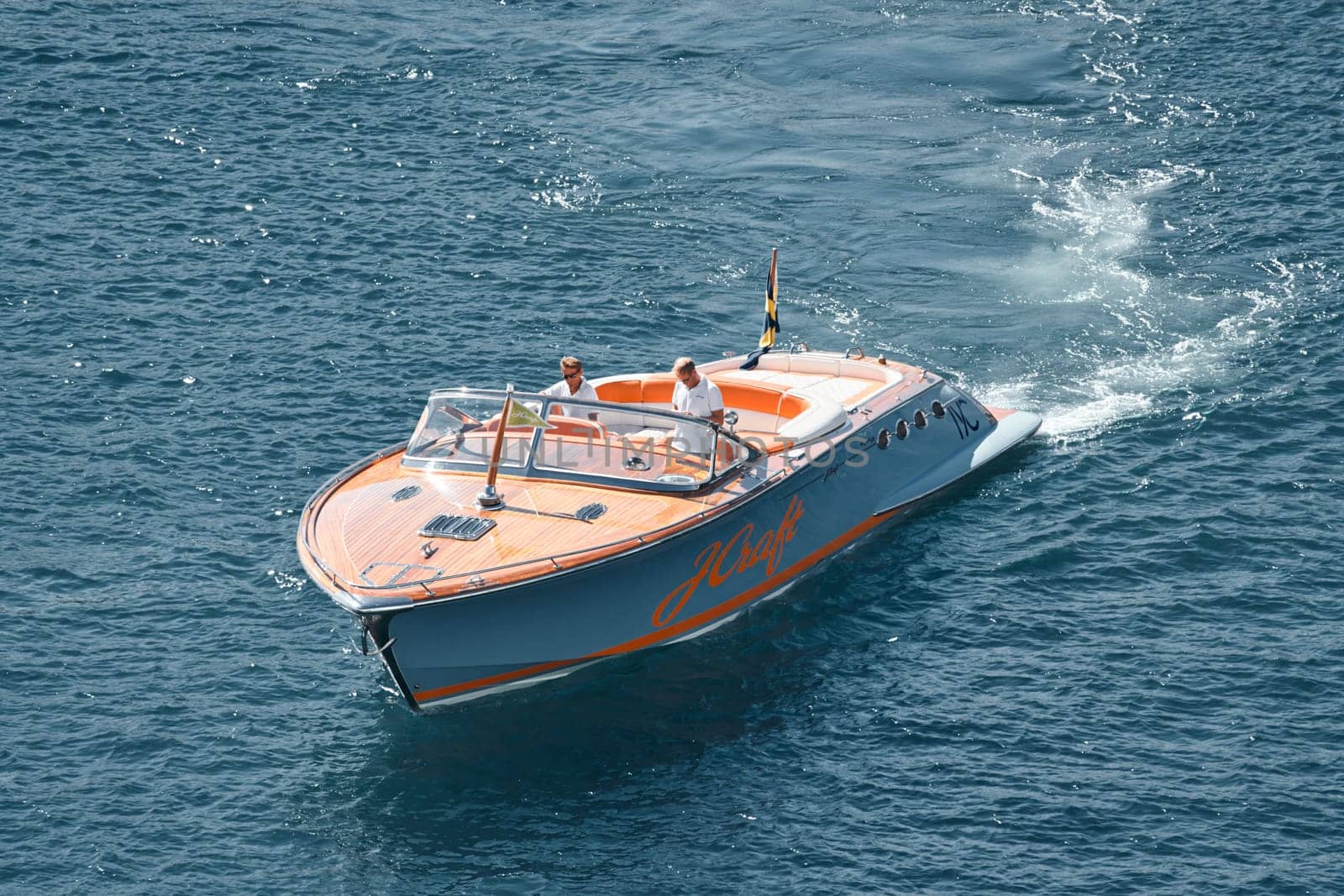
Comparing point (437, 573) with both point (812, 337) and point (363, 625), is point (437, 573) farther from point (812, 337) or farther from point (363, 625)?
point (812, 337)

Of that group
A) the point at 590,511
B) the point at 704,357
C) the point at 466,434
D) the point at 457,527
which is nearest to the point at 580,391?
the point at 466,434

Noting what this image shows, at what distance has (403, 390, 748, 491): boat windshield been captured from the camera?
25.4 m

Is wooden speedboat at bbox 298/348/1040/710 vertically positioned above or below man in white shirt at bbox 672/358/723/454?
below

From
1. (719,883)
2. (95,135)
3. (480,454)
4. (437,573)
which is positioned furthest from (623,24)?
(719,883)

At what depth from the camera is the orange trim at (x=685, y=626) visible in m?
23.4

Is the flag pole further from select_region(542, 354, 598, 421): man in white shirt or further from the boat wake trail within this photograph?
the boat wake trail

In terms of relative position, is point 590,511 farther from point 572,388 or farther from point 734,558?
point 572,388

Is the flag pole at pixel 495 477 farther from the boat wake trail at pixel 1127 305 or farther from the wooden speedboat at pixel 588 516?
the boat wake trail at pixel 1127 305

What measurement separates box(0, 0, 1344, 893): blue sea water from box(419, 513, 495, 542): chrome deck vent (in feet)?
8.55

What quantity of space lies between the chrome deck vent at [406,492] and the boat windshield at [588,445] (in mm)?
721

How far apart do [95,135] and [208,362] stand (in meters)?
14.0

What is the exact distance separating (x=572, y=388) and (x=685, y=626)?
14.4 ft

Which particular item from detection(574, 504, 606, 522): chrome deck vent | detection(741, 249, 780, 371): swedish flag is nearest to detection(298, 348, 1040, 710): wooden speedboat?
detection(574, 504, 606, 522): chrome deck vent

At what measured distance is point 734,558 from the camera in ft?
83.7
